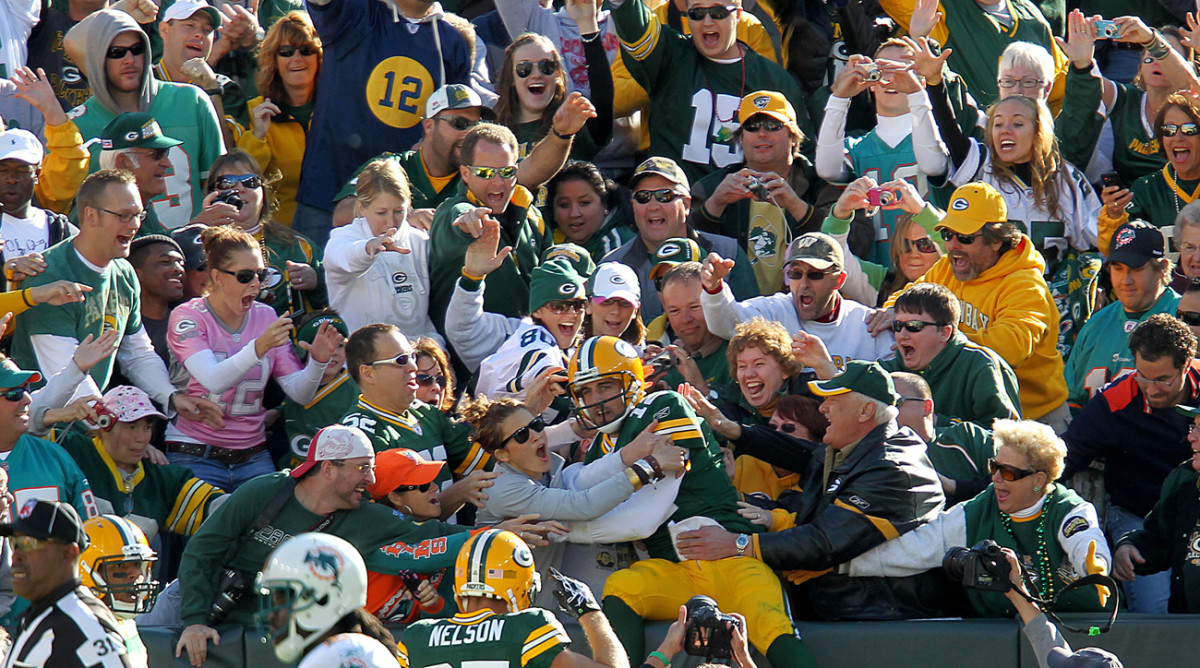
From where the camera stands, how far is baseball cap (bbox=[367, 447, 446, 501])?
24.7 feet

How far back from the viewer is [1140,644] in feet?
23.9

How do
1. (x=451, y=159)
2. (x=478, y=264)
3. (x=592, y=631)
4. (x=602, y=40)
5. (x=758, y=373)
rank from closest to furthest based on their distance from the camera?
(x=592, y=631)
(x=758, y=373)
(x=478, y=264)
(x=451, y=159)
(x=602, y=40)

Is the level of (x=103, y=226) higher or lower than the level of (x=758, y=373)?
higher

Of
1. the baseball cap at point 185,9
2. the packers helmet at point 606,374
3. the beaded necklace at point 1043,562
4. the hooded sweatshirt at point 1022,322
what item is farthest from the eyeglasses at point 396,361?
the baseball cap at point 185,9

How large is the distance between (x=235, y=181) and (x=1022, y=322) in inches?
178

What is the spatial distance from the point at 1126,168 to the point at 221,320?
6254 millimetres

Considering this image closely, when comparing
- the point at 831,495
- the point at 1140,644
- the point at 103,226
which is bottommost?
the point at 1140,644

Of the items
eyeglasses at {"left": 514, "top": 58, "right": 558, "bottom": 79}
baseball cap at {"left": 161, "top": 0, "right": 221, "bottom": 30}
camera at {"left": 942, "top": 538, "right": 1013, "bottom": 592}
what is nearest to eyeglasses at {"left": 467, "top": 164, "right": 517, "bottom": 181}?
eyeglasses at {"left": 514, "top": 58, "right": 558, "bottom": 79}

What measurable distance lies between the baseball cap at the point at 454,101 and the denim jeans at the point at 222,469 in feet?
8.54

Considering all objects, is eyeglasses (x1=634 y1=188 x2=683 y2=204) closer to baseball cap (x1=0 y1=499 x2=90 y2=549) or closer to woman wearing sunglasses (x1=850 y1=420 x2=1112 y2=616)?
woman wearing sunglasses (x1=850 y1=420 x2=1112 y2=616)

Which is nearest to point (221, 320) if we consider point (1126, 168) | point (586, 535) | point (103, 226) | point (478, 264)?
point (103, 226)

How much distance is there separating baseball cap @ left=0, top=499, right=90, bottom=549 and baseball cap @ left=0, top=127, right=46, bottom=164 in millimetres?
4055

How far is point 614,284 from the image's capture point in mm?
8695

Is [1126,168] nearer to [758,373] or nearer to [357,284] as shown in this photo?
[758,373]
